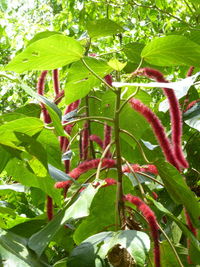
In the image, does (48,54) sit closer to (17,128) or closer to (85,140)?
(17,128)

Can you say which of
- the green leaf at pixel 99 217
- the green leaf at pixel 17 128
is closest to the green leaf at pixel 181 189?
the green leaf at pixel 99 217

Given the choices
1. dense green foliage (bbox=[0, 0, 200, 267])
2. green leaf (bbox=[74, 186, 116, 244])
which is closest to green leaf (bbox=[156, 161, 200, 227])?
dense green foliage (bbox=[0, 0, 200, 267])

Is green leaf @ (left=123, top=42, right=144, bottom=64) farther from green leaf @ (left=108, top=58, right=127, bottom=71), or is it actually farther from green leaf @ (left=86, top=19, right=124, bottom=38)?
green leaf @ (left=108, top=58, right=127, bottom=71)

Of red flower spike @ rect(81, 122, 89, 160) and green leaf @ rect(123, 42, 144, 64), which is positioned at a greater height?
green leaf @ rect(123, 42, 144, 64)

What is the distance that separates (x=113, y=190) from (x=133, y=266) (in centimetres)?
26

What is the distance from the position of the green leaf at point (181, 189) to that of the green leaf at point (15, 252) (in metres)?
0.27

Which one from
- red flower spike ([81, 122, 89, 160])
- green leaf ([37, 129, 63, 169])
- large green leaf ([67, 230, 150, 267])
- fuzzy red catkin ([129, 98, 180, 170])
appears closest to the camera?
large green leaf ([67, 230, 150, 267])

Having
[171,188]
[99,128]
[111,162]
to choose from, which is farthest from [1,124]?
[99,128]

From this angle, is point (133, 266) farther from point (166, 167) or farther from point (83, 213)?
point (166, 167)

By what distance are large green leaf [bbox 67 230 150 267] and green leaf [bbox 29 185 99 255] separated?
0.05 m

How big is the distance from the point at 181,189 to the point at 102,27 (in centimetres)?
37

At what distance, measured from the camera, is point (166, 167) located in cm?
83

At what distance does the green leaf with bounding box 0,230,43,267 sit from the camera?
65 centimetres

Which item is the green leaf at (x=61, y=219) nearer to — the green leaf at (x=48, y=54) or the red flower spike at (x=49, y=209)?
the red flower spike at (x=49, y=209)
